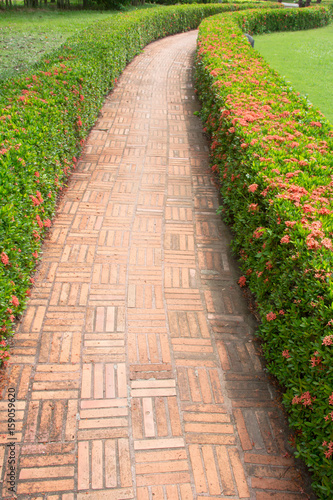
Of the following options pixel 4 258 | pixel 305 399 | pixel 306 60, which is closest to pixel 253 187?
pixel 305 399

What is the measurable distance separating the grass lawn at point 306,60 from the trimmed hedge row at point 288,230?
134 inches

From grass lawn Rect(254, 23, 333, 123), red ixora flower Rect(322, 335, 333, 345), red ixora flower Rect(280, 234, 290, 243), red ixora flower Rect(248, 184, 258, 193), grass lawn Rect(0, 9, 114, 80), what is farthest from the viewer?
grass lawn Rect(0, 9, 114, 80)

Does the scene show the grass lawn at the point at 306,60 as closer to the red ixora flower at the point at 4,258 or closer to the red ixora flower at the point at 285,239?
the red ixora flower at the point at 285,239

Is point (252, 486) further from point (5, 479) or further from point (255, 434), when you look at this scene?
point (5, 479)

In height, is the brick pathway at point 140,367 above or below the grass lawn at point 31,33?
below

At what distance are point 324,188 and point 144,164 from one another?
Result: 3.10 metres

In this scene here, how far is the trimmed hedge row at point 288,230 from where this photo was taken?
2.20m

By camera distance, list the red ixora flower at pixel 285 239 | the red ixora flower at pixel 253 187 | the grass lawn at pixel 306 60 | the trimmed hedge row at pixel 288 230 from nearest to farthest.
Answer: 1. the trimmed hedge row at pixel 288 230
2. the red ixora flower at pixel 285 239
3. the red ixora flower at pixel 253 187
4. the grass lawn at pixel 306 60

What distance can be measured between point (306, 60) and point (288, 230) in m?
13.2

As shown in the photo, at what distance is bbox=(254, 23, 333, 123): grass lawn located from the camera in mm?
9336

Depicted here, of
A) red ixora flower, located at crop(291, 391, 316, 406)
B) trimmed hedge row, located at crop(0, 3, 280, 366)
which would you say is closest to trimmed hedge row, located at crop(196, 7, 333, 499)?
red ixora flower, located at crop(291, 391, 316, 406)

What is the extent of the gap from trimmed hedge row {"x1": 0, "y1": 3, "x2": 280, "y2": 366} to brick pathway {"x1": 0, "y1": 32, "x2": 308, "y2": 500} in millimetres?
342

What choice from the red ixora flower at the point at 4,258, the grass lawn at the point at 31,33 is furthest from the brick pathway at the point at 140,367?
the grass lawn at the point at 31,33

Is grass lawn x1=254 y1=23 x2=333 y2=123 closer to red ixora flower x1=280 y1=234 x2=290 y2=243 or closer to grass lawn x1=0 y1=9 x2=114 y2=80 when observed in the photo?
red ixora flower x1=280 y1=234 x2=290 y2=243
